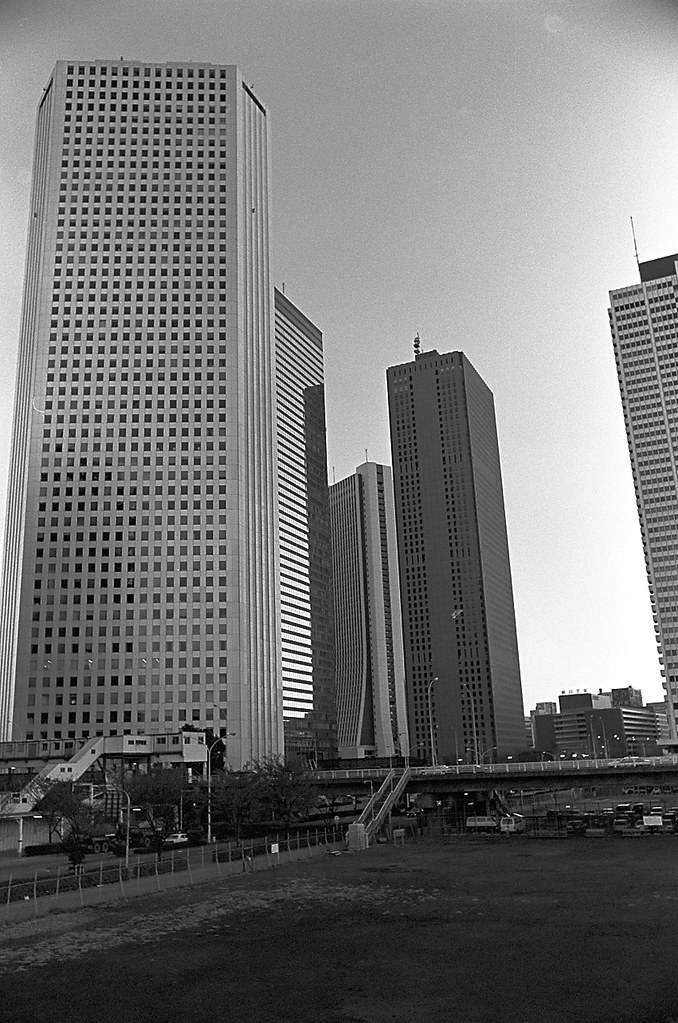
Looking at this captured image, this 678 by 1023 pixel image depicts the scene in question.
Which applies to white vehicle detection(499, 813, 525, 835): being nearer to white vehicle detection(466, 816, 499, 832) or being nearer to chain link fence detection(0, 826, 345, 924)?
white vehicle detection(466, 816, 499, 832)

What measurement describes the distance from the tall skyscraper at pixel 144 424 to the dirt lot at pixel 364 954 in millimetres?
104452

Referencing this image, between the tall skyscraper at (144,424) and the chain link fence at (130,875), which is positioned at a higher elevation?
A: the tall skyscraper at (144,424)

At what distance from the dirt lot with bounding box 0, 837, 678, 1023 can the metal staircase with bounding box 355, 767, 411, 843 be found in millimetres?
31796

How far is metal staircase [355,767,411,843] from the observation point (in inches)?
→ 3242

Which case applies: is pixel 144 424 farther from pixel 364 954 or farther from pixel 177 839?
pixel 364 954

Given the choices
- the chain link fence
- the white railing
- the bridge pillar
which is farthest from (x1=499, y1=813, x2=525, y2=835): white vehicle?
the chain link fence

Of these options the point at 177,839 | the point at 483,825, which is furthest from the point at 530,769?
the point at 177,839

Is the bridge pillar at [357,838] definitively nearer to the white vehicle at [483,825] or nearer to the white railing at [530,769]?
the white vehicle at [483,825]

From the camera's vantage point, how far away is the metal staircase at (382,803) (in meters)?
82.3

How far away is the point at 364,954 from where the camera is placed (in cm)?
2973

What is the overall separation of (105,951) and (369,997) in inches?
459

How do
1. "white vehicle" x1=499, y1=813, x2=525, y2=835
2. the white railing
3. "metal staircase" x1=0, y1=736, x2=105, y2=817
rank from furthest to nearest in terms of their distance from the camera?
the white railing
"white vehicle" x1=499, y1=813, x2=525, y2=835
"metal staircase" x1=0, y1=736, x2=105, y2=817

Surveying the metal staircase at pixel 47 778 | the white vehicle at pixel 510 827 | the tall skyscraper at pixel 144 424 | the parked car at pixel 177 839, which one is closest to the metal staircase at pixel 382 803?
the white vehicle at pixel 510 827

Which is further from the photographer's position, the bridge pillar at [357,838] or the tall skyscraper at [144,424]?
the tall skyscraper at [144,424]
